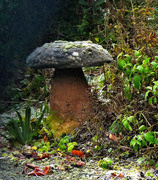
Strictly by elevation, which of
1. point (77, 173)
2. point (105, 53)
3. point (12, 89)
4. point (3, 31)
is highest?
point (3, 31)

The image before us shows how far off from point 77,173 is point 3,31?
362cm

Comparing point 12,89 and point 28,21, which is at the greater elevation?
point 28,21

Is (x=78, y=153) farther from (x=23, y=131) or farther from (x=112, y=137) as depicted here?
(x=23, y=131)

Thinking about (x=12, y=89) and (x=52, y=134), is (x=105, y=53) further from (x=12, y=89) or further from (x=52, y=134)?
(x=12, y=89)

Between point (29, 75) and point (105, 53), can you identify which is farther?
point (29, 75)

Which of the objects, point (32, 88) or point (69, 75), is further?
point (32, 88)

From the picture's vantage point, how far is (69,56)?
375 cm

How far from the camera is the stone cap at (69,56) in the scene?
3.75 metres

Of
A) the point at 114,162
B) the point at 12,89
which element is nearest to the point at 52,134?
the point at 114,162

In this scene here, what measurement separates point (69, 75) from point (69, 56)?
49cm

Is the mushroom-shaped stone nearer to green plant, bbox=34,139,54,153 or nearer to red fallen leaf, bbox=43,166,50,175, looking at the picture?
green plant, bbox=34,139,54,153

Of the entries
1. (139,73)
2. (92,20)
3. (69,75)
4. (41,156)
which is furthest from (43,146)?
(92,20)

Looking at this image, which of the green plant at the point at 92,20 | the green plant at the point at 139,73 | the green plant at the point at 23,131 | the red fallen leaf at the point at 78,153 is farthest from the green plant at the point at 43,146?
the green plant at the point at 92,20

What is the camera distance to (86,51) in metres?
3.83
